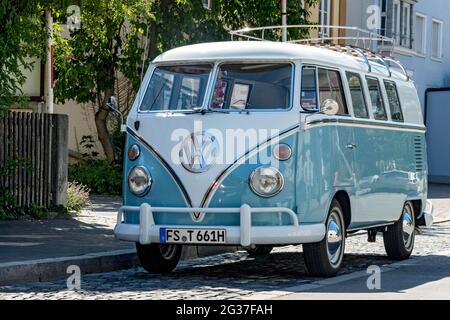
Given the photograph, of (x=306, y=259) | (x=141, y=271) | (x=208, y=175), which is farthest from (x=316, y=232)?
(x=141, y=271)

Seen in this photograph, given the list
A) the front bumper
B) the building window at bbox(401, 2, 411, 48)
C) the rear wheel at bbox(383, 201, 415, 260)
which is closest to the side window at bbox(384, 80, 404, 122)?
the rear wheel at bbox(383, 201, 415, 260)

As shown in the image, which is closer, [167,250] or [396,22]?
[167,250]

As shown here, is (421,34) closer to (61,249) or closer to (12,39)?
(12,39)

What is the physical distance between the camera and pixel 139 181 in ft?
36.5

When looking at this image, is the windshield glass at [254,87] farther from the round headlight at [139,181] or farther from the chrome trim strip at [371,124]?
the round headlight at [139,181]

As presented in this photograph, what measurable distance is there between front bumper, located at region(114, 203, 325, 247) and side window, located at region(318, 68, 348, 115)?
137cm

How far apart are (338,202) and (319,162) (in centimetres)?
72

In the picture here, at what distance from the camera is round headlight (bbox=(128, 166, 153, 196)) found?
1107cm

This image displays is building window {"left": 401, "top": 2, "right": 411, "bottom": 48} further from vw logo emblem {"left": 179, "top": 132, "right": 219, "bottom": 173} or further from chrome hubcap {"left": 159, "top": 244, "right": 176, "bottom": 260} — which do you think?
vw logo emblem {"left": 179, "top": 132, "right": 219, "bottom": 173}

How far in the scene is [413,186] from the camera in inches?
547

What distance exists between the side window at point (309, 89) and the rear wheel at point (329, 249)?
1.04 meters

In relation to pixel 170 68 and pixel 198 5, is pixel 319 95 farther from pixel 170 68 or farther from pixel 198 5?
pixel 198 5

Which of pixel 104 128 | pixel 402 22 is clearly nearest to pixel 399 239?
pixel 104 128

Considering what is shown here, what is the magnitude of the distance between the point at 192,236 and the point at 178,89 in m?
→ 1.70
